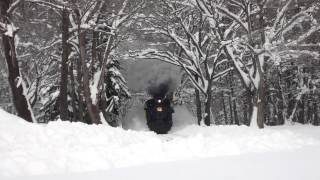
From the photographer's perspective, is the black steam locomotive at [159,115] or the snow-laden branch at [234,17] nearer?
the snow-laden branch at [234,17]

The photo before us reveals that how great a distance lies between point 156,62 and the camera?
28.1 meters

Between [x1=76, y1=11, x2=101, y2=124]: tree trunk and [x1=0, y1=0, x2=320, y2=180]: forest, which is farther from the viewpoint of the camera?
[x1=76, y1=11, x2=101, y2=124]: tree trunk

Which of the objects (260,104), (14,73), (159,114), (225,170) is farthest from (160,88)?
(225,170)

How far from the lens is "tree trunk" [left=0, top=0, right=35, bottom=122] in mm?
15219

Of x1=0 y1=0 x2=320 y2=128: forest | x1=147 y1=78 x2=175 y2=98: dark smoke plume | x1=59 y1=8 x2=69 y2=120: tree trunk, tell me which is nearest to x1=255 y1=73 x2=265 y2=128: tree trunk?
x1=0 y1=0 x2=320 y2=128: forest

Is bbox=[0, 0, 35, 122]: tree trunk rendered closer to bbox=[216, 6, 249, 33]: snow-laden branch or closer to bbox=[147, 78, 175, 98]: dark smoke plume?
bbox=[216, 6, 249, 33]: snow-laden branch

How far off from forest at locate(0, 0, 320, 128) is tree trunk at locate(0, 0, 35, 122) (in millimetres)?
34

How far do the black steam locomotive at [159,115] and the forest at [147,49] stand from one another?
2369 millimetres

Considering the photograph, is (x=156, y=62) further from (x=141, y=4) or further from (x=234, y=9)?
(x=141, y=4)

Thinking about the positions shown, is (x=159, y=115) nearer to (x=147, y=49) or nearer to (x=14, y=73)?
(x=147, y=49)

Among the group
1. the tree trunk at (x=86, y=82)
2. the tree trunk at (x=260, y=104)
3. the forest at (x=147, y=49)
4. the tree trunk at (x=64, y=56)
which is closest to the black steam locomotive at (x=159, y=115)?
the forest at (x=147, y=49)

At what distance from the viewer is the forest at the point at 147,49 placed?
18272 mm

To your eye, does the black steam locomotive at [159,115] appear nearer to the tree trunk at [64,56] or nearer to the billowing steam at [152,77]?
the billowing steam at [152,77]

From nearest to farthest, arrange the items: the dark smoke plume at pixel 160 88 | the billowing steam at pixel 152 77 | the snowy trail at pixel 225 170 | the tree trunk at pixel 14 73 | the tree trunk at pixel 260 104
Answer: the snowy trail at pixel 225 170
the tree trunk at pixel 14 73
the tree trunk at pixel 260 104
the dark smoke plume at pixel 160 88
the billowing steam at pixel 152 77
